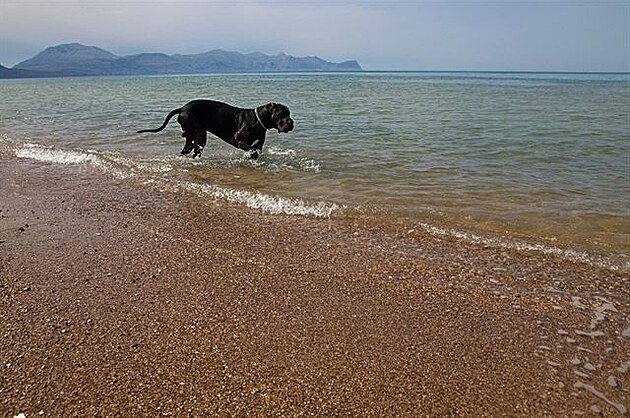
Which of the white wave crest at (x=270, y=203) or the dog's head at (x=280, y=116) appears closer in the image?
the white wave crest at (x=270, y=203)

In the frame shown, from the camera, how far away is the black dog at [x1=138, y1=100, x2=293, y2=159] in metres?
9.26

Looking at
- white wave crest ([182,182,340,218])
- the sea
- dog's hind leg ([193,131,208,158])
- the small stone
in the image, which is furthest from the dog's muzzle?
the small stone

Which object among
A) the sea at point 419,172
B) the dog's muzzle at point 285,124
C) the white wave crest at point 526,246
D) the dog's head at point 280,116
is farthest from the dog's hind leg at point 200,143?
the white wave crest at point 526,246

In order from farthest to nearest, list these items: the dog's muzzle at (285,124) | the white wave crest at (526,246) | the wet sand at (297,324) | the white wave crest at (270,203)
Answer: the dog's muzzle at (285,124) < the white wave crest at (270,203) < the white wave crest at (526,246) < the wet sand at (297,324)

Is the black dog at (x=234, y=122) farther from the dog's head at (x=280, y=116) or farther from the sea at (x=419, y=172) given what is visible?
the sea at (x=419, y=172)

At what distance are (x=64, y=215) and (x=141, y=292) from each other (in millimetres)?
2571

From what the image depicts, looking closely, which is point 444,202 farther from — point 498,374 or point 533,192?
point 498,374

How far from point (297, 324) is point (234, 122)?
21.9 feet

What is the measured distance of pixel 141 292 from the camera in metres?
3.80

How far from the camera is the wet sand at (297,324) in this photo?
8.53 ft

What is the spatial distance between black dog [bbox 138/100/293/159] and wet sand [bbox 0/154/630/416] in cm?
415

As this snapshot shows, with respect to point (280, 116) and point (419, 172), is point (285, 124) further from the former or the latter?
point (419, 172)

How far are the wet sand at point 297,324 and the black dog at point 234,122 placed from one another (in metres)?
4.15

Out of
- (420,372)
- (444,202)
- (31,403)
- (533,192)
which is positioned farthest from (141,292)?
(533,192)
